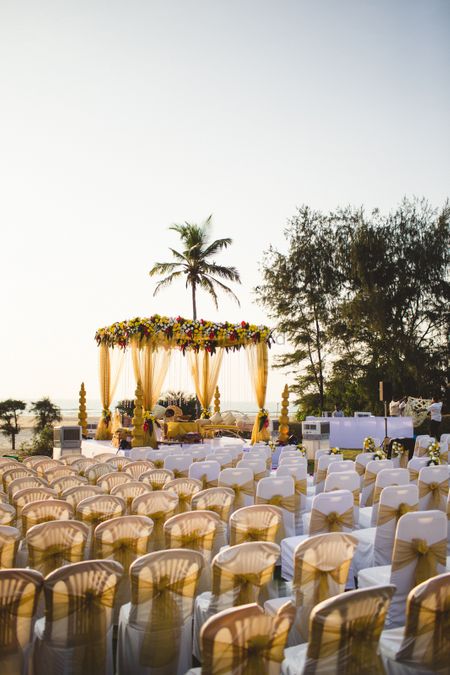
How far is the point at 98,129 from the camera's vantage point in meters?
14.8

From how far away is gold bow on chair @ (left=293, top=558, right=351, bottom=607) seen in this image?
360 cm

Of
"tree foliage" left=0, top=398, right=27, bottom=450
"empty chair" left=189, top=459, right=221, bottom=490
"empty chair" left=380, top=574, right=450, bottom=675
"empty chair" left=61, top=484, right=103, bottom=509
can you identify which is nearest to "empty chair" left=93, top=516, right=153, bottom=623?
"empty chair" left=61, top=484, right=103, bottom=509

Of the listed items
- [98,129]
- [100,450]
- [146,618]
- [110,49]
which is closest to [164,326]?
[100,450]

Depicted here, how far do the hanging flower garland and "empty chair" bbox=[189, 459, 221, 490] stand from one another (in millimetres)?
8663

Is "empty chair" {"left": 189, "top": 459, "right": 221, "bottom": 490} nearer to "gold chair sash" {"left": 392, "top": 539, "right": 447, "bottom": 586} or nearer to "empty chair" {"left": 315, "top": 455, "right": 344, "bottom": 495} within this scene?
"empty chair" {"left": 315, "top": 455, "right": 344, "bottom": 495}

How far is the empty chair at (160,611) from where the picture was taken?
10.7 feet

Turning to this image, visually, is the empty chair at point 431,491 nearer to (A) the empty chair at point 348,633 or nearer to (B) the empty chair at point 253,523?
(B) the empty chair at point 253,523

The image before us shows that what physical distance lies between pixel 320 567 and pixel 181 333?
42.4 feet

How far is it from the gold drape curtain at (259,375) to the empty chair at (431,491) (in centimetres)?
1000

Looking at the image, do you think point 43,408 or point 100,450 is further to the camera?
point 43,408

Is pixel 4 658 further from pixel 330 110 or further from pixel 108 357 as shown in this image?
pixel 108 357

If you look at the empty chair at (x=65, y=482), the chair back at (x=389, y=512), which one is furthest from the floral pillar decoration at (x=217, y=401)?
the chair back at (x=389, y=512)

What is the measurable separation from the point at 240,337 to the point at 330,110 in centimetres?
642

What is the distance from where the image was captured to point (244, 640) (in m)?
2.45
